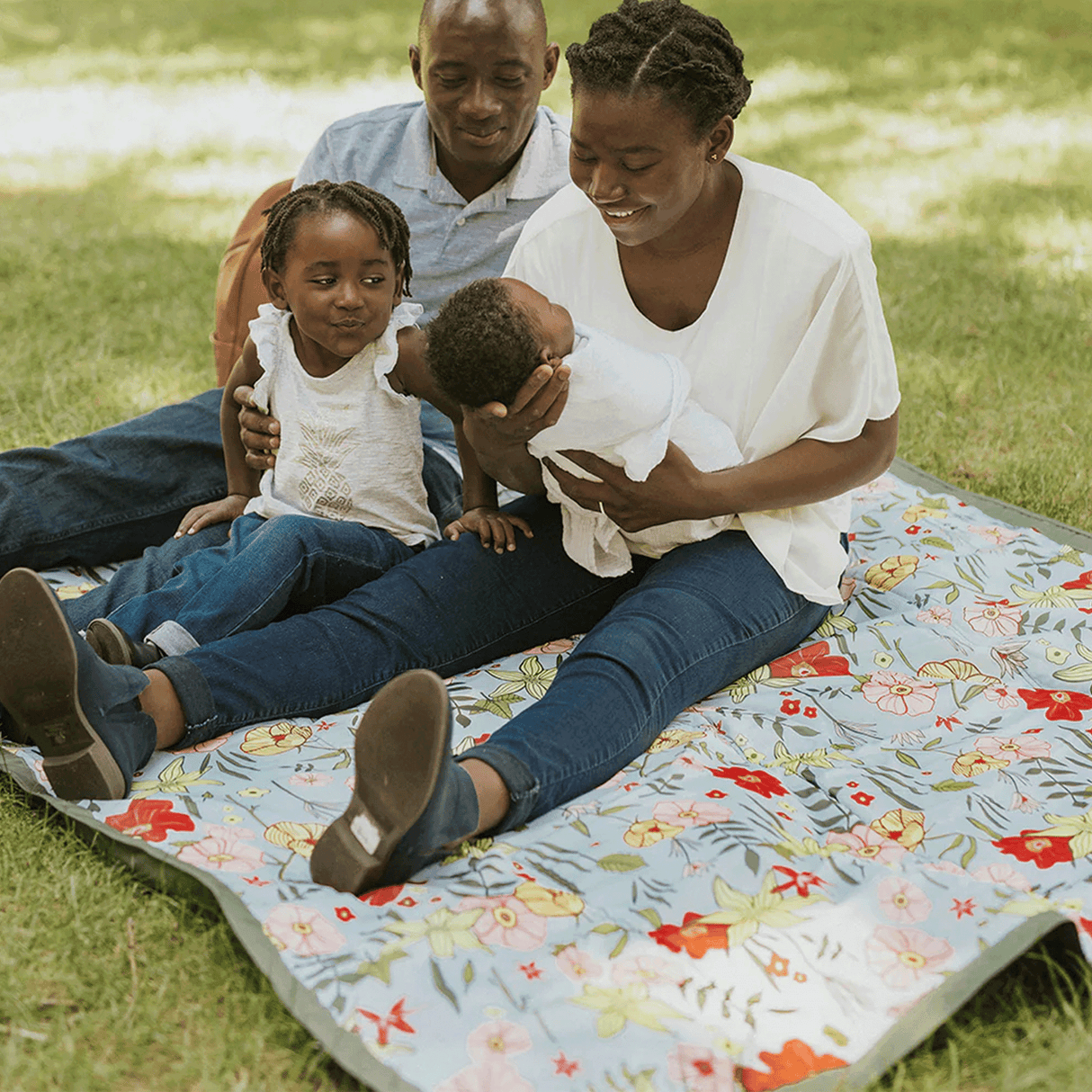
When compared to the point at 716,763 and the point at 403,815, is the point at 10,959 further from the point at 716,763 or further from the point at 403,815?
the point at 716,763

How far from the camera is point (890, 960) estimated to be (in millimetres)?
2016

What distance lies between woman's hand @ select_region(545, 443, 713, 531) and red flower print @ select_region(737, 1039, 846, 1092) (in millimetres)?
1093

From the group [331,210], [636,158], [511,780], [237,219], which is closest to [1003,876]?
[511,780]

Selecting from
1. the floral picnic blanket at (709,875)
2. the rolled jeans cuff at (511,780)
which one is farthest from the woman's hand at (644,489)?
the rolled jeans cuff at (511,780)

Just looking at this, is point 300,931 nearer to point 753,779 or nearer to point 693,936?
point 693,936

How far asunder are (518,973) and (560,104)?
8387mm

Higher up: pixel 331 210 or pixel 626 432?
pixel 331 210

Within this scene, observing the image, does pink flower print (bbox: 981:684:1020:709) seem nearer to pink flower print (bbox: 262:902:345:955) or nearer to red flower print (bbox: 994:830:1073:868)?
red flower print (bbox: 994:830:1073:868)

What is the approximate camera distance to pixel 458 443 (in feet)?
10.1

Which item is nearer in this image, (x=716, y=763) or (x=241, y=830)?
(x=241, y=830)

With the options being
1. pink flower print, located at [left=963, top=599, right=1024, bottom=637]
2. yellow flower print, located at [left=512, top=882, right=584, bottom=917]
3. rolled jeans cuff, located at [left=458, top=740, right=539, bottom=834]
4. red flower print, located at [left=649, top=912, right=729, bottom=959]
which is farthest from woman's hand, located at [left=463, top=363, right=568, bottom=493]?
pink flower print, located at [left=963, top=599, right=1024, bottom=637]

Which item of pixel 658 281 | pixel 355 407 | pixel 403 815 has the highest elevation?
pixel 658 281

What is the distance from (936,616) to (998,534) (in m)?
0.53

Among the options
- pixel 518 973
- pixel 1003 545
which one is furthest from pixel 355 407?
pixel 1003 545
